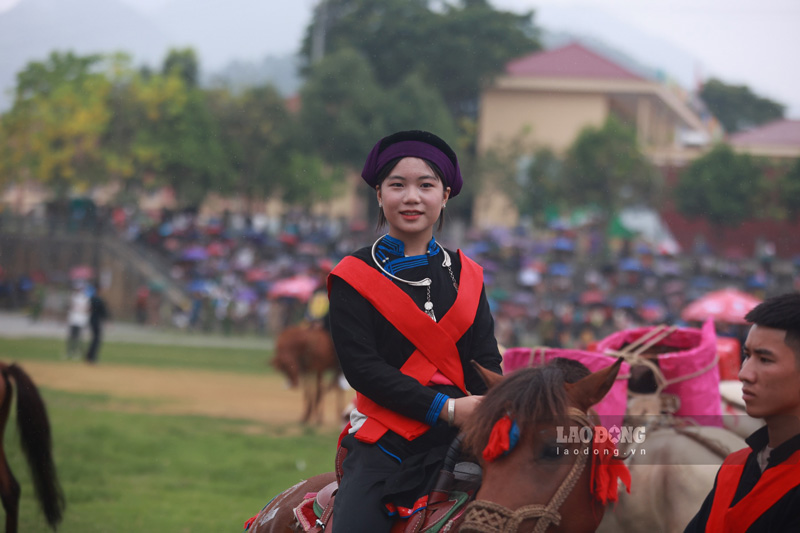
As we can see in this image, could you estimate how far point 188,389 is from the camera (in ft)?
53.6

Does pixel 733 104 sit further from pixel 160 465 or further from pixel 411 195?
pixel 411 195

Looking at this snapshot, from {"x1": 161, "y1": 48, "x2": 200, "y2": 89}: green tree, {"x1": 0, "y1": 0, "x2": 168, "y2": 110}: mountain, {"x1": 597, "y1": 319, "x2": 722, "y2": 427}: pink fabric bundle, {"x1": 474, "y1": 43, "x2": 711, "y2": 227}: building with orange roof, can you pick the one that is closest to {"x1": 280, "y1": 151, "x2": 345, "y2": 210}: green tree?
{"x1": 474, "y1": 43, "x2": 711, "y2": 227}: building with orange roof

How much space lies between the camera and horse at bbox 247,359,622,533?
2.30 m

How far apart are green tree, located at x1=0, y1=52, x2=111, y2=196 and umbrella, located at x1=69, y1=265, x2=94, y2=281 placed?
→ 456cm

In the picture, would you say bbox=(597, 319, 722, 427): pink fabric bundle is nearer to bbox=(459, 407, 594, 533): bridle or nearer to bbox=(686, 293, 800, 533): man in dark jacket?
bbox=(686, 293, 800, 533): man in dark jacket

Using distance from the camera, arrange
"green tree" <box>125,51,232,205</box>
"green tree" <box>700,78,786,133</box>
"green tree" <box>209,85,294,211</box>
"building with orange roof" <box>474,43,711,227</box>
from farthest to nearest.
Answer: "green tree" <box>700,78,786,133</box> → "building with orange roof" <box>474,43,711,227</box> → "green tree" <box>125,51,232,205</box> → "green tree" <box>209,85,294,211</box>

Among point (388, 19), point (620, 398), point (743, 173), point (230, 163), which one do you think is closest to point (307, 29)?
point (388, 19)

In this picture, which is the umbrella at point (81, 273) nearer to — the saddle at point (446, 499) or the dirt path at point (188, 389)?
the dirt path at point (188, 389)

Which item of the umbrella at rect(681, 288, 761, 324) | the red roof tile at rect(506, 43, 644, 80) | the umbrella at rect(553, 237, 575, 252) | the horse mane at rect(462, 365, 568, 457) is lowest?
the umbrella at rect(681, 288, 761, 324)

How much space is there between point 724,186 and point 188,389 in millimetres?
23443

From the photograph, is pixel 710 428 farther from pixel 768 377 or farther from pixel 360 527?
pixel 360 527

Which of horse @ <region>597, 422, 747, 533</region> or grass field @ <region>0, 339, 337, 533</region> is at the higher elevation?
horse @ <region>597, 422, 747, 533</region>

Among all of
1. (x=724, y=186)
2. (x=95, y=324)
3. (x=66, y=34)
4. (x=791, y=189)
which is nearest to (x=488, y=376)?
(x=95, y=324)

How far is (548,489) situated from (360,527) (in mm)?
554
